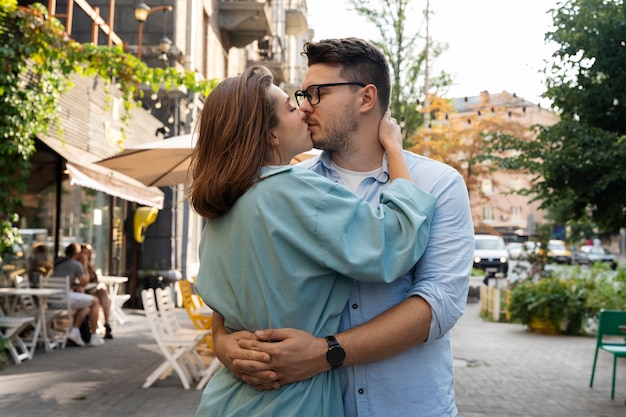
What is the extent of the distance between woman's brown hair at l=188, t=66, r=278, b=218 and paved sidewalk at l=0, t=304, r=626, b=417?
5.48 meters

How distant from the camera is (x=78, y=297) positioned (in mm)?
11898

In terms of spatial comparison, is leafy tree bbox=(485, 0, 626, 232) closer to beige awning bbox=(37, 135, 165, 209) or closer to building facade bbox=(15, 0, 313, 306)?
building facade bbox=(15, 0, 313, 306)

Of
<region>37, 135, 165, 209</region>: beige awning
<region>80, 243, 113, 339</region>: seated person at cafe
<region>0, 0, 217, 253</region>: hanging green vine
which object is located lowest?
<region>80, 243, 113, 339</region>: seated person at cafe

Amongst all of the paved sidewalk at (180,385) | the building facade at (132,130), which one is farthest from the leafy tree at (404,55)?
the paved sidewalk at (180,385)

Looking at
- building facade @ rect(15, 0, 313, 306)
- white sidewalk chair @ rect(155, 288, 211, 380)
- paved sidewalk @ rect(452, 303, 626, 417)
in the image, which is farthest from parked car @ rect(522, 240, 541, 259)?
white sidewalk chair @ rect(155, 288, 211, 380)

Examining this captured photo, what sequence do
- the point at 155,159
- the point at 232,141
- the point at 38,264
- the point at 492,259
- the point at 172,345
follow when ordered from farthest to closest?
the point at 492,259, the point at 38,264, the point at 155,159, the point at 172,345, the point at 232,141

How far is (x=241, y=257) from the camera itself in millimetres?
2201

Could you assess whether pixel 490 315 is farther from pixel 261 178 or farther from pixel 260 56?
pixel 261 178

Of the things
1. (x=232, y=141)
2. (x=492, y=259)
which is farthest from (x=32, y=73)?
(x=492, y=259)

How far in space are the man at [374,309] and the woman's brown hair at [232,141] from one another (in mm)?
225

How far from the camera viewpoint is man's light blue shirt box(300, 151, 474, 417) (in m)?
2.25

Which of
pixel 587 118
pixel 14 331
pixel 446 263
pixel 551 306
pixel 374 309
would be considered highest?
pixel 587 118

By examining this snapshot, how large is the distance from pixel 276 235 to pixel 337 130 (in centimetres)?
50

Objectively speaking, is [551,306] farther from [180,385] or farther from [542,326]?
[180,385]
